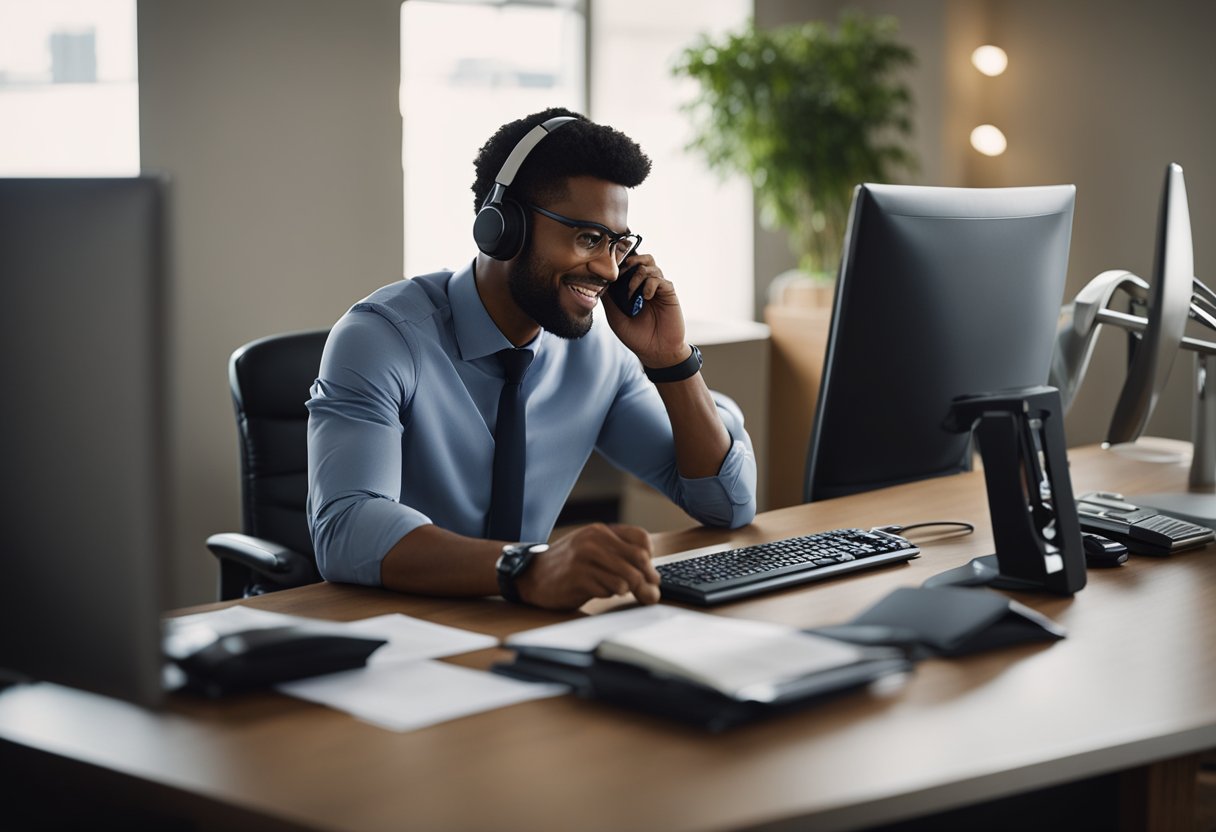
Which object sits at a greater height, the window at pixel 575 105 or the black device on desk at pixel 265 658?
the window at pixel 575 105

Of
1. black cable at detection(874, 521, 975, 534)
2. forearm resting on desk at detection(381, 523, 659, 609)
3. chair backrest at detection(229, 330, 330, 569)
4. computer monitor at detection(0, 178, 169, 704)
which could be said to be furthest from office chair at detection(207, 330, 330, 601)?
computer monitor at detection(0, 178, 169, 704)

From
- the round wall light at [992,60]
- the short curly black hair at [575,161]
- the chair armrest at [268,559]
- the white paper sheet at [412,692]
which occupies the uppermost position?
the round wall light at [992,60]

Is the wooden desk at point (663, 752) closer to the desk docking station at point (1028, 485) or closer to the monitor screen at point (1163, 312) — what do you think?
the desk docking station at point (1028, 485)

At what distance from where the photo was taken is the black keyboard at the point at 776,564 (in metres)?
1.35

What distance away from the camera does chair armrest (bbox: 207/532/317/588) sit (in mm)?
1917

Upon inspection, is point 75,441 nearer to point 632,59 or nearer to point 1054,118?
point 632,59

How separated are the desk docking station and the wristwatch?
1.50 ft

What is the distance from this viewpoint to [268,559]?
1926mm

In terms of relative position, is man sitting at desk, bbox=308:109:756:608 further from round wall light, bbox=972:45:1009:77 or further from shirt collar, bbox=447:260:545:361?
round wall light, bbox=972:45:1009:77

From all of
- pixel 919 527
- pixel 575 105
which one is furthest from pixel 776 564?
pixel 575 105

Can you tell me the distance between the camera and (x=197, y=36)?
3.14m

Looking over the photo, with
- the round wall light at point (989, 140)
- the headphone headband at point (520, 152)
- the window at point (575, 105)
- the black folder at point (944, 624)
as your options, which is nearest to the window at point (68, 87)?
the window at point (575, 105)

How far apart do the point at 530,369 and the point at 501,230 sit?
21 centimetres

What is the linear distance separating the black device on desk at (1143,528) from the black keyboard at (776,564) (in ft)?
0.97
